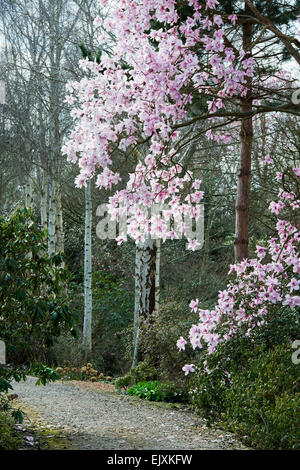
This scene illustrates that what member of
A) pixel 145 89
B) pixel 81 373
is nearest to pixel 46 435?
pixel 145 89

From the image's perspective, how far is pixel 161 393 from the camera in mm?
7195

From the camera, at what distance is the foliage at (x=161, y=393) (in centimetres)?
709

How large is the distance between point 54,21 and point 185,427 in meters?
8.48

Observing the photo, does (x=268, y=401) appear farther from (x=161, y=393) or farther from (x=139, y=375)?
(x=139, y=375)

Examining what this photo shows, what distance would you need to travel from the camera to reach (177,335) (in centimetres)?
725

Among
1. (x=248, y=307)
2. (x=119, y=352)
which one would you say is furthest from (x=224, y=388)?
(x=119, y=352)

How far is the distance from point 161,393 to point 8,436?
3.34 m

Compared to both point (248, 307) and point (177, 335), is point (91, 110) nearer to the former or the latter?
point (248, 307)

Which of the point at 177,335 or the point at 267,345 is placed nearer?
the point at 267,345

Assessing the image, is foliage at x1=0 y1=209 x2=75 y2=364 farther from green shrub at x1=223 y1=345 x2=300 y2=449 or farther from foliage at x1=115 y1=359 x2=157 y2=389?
foliage at x1=115 y1=359 x2=157 y2=389

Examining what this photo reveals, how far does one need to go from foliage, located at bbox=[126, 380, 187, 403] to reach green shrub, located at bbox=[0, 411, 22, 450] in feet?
9.67

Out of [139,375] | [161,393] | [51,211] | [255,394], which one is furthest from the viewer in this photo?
[51,211]

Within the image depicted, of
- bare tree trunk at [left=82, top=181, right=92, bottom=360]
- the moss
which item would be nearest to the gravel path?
the moss

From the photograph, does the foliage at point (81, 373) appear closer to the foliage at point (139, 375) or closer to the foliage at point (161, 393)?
the foliage at point (139, 375)
